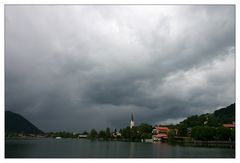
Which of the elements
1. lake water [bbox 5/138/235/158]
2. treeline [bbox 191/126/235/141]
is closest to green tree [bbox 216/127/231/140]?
treeline [bbox 191/126/235/141]

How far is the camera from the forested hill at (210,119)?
2913 inches

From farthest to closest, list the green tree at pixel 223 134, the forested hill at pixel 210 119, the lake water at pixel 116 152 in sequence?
1. the forested hill at pixel 210 119
2. the green tree at pixel 223 134
3. the lake water at pixel 116 152

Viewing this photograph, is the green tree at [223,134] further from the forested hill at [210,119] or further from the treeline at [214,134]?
the forested hill at [210,119]

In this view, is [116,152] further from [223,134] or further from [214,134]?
[214,134]

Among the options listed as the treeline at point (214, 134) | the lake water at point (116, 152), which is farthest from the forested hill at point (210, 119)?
the lake water at point (116, 152)

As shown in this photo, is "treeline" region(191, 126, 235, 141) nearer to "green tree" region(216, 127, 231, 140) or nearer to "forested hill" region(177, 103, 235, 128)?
"green tree" region(216, 127, 231, 140)

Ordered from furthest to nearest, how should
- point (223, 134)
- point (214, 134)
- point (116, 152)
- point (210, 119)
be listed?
point (210, 119), point (214, 134), point (223, 134), point (116, 152)

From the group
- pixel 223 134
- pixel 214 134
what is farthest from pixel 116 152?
pixel 214 134

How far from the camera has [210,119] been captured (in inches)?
3088

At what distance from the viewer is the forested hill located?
2913 inches

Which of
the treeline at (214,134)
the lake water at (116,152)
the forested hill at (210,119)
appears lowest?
the lake water at (116,152)
